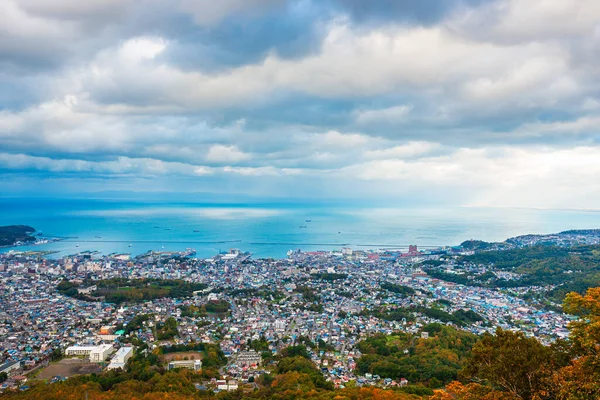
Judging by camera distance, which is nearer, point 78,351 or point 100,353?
point 100,353

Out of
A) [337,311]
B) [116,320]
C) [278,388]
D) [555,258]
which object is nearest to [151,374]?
[278,388]

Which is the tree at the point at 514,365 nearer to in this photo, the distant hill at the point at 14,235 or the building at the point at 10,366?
the building at the point at 10,366

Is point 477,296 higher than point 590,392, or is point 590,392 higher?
point 590,392

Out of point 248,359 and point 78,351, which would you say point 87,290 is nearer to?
point 78,351

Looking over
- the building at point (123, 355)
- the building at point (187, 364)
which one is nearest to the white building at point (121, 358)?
the building at point (123, 355)

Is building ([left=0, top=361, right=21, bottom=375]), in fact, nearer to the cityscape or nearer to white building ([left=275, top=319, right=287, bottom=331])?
the cityscape

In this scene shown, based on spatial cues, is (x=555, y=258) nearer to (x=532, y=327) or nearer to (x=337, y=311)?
(x=532, y=327)

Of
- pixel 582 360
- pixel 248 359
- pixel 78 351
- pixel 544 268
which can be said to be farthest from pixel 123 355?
pixel 544 268
